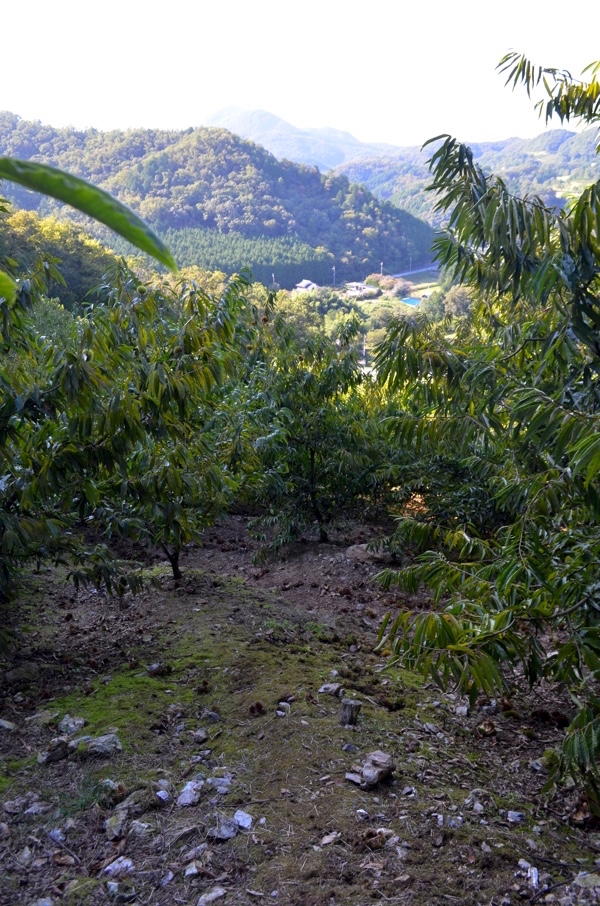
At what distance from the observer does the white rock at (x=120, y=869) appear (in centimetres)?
206

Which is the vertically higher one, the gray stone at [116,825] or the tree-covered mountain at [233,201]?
the tree-covered mountain at [233,201]

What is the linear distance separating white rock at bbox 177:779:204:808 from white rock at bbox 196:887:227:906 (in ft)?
1.47

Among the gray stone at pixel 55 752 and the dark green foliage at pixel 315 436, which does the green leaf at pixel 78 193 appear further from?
the dark green foliage at pixel 315 436

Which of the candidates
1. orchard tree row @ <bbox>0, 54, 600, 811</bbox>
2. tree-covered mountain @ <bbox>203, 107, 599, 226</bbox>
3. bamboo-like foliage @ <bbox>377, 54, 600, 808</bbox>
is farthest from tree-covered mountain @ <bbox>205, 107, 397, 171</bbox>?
bamboo-like foliage @ <bbox>377, 54, 600, 808</bbox>

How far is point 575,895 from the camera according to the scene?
1.98m

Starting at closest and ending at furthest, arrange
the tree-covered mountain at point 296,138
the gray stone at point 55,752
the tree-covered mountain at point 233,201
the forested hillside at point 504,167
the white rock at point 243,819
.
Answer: the white rock at point 243,819, the gray stone at point 55,752, the tree-covered mountain at point 233,201, the forested hillside at point 504,167, the tree-covered mountain at point 296,138

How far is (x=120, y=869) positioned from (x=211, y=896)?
0.33 m

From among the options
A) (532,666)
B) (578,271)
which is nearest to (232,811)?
(532,666)

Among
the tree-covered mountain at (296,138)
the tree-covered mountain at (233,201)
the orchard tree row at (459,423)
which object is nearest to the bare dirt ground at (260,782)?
the orchard tree row at (459,423)

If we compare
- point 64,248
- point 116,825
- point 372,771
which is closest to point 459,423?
point 372,771

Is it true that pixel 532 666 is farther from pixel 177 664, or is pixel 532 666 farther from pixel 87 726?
pixel 177 664

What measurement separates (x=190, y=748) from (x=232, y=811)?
0.54m

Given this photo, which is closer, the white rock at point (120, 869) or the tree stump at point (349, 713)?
the white rock at point (120, 869)

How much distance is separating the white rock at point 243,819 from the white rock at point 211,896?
29 cm
